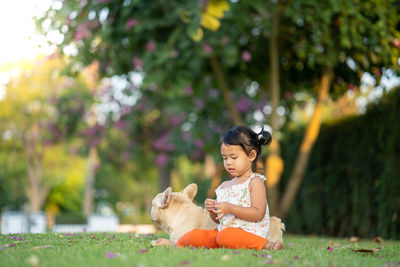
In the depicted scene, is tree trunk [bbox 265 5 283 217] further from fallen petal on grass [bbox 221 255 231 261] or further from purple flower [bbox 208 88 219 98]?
fallen petal on grass [bbox 221 255 231 261]

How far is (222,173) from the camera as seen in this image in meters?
16.3

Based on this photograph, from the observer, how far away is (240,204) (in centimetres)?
480

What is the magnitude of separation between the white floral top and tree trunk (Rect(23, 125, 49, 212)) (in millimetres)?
29291

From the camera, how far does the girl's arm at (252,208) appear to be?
15.0ft

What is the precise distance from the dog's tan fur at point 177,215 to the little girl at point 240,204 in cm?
20

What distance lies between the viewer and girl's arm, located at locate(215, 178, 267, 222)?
456cm

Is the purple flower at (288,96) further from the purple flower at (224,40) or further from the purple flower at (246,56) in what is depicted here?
the purple flower at (224,40)

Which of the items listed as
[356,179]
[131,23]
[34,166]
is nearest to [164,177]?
[356,179]

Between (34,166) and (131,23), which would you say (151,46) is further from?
(34,166)

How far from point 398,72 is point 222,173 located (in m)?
8.15

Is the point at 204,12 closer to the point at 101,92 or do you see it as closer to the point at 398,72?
the point at 398,72

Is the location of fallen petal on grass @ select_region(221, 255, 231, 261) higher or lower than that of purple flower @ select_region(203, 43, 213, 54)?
lower

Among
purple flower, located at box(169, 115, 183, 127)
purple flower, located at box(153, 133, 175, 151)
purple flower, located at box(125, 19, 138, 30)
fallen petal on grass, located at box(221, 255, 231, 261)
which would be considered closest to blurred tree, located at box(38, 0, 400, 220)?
purple flower, located at box(125, 19, 138, 30)

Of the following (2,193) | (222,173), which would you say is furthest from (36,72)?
(222,173)
